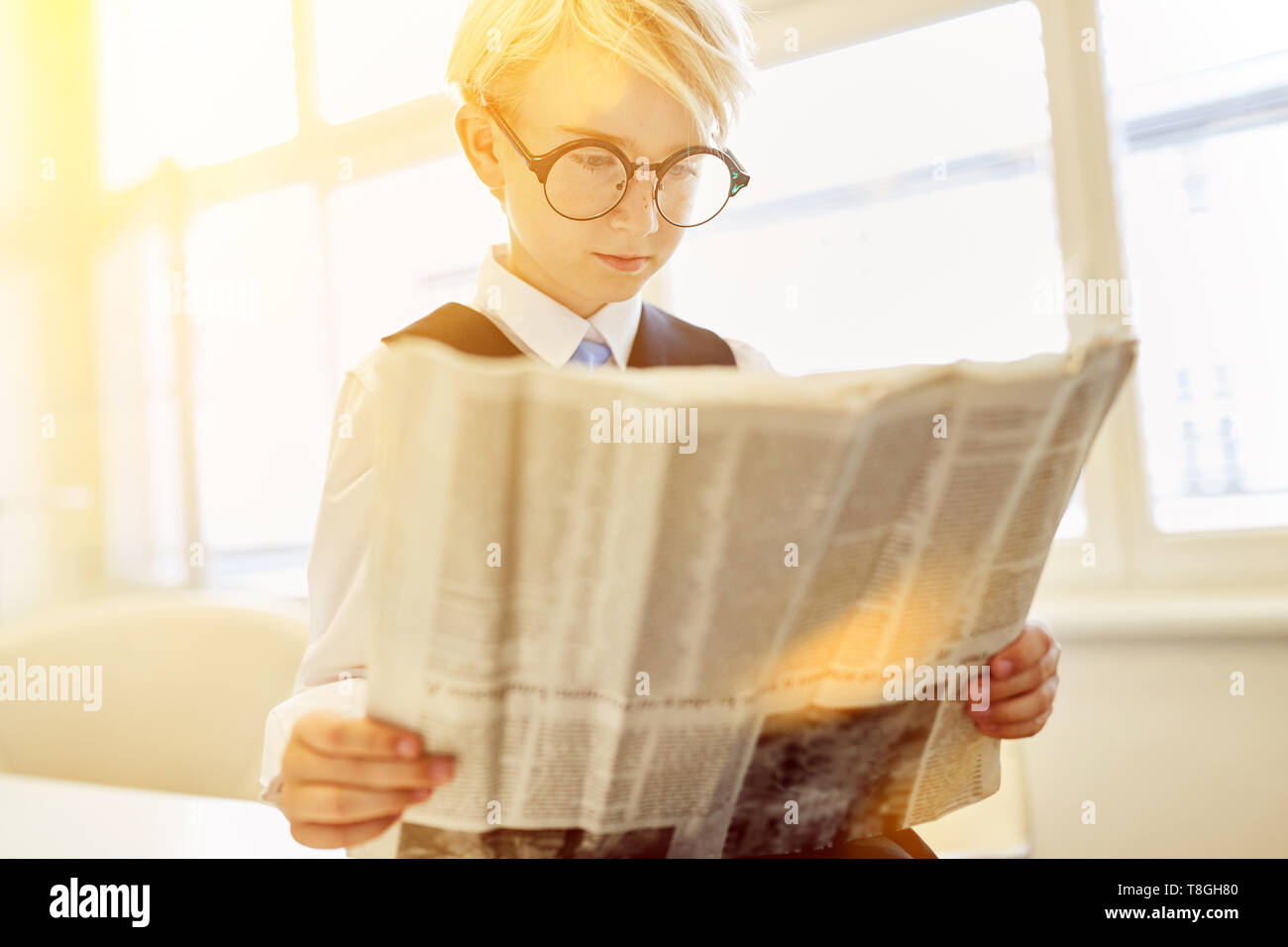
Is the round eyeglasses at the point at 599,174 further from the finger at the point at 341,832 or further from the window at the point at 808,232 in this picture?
the window at the point at 808,232

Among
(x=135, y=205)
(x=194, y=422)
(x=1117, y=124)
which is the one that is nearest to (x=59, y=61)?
(x=135, y=205)

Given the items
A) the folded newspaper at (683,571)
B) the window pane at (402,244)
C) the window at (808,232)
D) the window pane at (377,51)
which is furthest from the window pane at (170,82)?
the folded newspaper at (683,571)

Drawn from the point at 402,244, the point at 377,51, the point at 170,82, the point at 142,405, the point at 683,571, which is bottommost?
the point at 683,571

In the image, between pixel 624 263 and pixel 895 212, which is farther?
pixel 895 212

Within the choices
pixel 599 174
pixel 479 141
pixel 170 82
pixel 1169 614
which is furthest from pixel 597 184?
pixel 170 82

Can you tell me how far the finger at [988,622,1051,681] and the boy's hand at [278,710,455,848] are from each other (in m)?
0.26

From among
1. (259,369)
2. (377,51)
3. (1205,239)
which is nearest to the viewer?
(1205,239)

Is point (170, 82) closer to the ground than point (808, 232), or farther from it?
farther from it

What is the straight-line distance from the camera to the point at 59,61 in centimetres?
217

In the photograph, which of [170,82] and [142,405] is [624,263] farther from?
[170,82]

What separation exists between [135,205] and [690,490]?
2.56 m

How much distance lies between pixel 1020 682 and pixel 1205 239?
3.61 feet

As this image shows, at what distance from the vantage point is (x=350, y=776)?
319 millimetres
